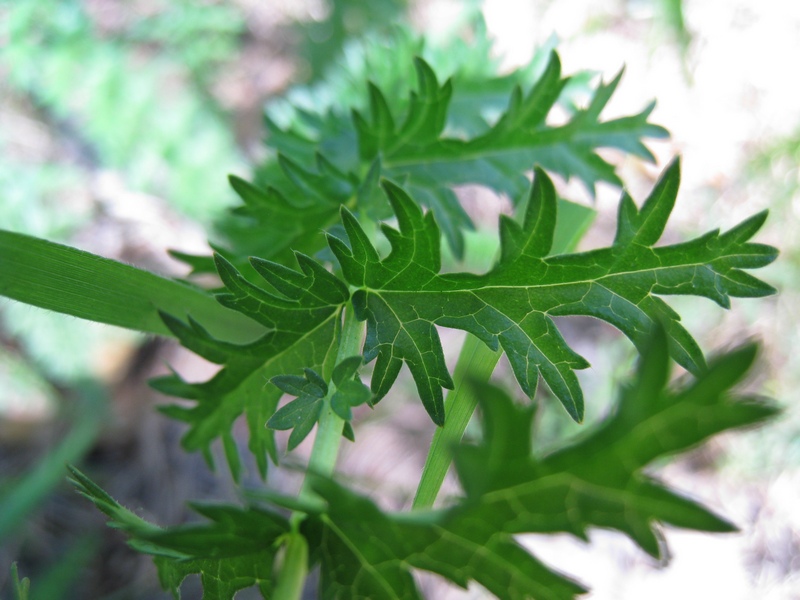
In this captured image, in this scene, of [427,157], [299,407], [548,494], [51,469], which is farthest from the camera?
[51,469]

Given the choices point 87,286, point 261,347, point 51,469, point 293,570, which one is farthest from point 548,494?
point 51,469

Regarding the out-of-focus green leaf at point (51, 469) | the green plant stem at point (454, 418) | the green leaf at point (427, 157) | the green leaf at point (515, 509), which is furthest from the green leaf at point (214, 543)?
the out-of-focus green leaf at point (51, 469)

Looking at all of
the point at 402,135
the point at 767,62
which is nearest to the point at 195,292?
the point at 402,135

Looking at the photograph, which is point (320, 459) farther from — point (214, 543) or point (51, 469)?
point (51, 469)

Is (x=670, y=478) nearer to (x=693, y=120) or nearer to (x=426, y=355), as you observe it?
(x=693, y=120)

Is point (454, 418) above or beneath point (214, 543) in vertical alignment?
above

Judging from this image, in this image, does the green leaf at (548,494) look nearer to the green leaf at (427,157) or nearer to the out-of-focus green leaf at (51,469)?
the green leaf at (427,157)
